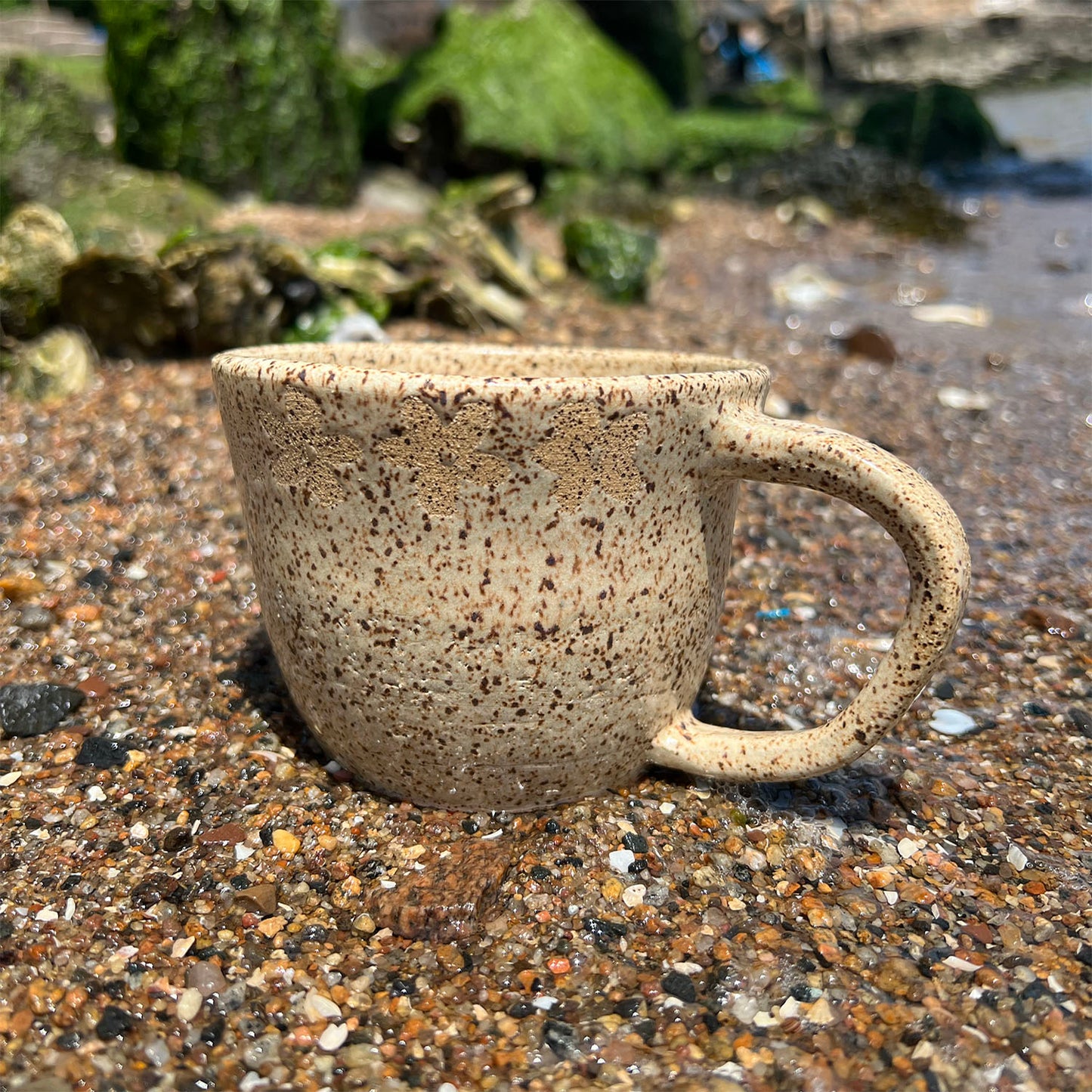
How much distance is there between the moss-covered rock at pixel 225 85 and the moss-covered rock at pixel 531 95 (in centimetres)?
182

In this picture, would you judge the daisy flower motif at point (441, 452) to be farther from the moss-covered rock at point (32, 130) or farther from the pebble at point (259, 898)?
the moss-covered rock at point (32, 130)

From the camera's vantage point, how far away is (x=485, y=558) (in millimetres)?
1710

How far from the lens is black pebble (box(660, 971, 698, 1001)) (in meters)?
1.68

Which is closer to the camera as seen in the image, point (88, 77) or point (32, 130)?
point (32, 130)

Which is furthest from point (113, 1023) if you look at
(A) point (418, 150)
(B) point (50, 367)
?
(A) point (418, 150)

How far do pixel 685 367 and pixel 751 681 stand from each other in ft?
3.00

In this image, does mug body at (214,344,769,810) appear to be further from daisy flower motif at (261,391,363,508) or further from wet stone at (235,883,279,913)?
wet stone at (235,883,279,913)

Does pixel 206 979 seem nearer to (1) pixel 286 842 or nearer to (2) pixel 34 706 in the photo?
(1) pixel 286 842

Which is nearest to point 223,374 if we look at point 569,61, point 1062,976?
point 1062,976

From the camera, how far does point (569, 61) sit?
10734 mm

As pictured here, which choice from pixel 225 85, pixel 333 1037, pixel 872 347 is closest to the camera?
pixel 333 1037

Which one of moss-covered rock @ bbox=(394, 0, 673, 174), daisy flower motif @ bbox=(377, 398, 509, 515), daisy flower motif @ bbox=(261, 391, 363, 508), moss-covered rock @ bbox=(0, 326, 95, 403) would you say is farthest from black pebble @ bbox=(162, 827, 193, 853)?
moss-covered rock @ bbox=(394, 0, 673, 174)

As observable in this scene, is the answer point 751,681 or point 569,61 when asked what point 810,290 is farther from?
point 751,681

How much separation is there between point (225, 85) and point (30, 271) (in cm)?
372
